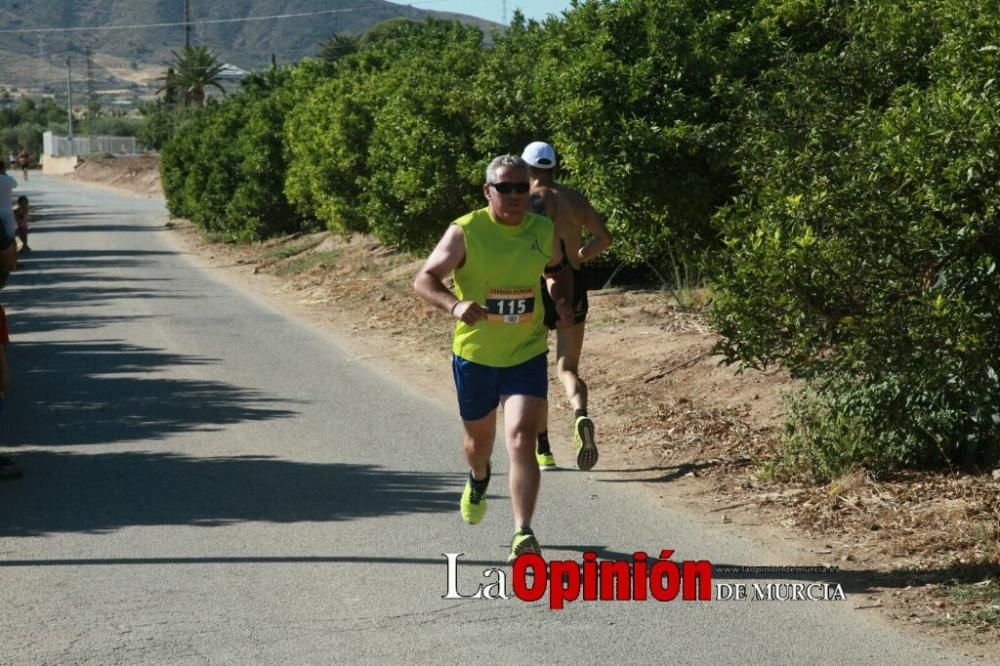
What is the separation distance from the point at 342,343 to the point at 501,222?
941 centimetres

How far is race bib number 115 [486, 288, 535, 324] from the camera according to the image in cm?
682

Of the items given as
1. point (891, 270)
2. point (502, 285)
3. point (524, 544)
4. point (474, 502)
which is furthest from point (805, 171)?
point (524, 544)

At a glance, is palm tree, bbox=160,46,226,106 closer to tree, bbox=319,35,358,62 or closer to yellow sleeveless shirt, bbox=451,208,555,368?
tree, bbox=319,35,358,62

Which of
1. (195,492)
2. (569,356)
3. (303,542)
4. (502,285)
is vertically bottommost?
(195,492)

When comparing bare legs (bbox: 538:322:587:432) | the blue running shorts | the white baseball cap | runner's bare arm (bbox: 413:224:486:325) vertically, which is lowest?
bare legs (bbox: 538:322:587:432)

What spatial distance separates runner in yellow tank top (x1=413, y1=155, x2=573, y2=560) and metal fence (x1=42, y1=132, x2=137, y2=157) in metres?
99.0

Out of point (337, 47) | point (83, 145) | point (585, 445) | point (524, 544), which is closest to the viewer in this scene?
point (524, 544)

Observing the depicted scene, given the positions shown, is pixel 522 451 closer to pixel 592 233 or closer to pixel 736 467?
pixel 736 467

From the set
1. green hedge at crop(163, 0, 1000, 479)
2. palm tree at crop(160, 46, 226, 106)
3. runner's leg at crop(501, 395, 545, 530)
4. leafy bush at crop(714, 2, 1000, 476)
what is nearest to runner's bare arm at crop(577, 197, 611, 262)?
green hedge at crop(163, 0, 1000, 479)

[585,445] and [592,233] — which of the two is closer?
[585,445]

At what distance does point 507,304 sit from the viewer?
22.4ft

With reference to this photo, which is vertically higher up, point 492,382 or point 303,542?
point 492,382

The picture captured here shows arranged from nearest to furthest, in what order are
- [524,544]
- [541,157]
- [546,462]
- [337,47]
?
1. [524,544]
2. [541,157]
3. [546,462]
4. [337,47]

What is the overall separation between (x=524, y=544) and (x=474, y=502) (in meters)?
Result: 0.77
